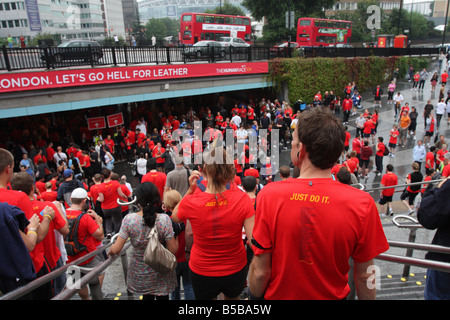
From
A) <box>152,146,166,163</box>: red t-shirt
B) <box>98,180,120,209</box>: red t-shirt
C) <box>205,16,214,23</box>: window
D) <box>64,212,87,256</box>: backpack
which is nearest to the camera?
<box>64,212,87,256</box>: backpack

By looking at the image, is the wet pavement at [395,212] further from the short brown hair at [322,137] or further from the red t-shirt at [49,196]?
the short brown hair at [322,137]

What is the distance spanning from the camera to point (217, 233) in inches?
107

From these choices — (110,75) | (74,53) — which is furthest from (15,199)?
(110,75)

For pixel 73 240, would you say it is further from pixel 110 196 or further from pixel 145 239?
pixel 110 196

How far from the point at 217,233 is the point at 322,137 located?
1.36 m

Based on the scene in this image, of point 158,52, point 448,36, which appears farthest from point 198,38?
point 448,36

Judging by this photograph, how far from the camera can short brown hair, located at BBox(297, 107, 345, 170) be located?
1762 millimetres

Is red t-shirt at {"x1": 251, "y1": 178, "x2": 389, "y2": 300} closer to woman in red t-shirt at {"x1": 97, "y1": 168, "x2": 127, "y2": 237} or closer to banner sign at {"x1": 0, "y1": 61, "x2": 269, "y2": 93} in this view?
woman in red t-shirt at {"x1": 97, "y1": 168, "x2": 127, "y2": 237}

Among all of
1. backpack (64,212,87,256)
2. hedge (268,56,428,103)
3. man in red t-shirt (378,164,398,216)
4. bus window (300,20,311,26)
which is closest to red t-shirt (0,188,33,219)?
backpack (64,212,87,256)

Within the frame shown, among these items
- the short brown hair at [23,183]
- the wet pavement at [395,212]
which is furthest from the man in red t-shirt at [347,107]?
the short brown hair at [23,183]

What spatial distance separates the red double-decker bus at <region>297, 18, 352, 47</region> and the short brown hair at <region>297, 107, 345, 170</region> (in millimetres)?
35543

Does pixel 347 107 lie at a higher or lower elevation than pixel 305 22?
lower

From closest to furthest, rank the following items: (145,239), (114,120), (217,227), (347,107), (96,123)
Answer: (217,227), (145,239), (96,123), (114,120), (347,107)

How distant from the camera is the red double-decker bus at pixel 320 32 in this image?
3391 cm
